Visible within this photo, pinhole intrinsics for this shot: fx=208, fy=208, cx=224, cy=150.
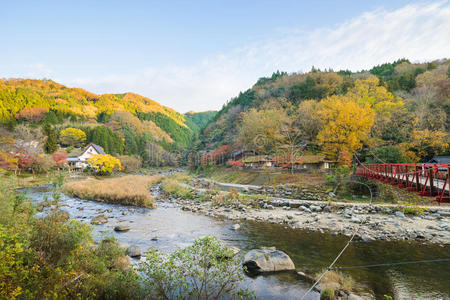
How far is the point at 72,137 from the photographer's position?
67.8 metres

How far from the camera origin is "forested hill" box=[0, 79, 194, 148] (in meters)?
77.2

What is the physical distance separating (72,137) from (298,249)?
79164 millimetres

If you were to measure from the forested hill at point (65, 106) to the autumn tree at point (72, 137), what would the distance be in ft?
54.2

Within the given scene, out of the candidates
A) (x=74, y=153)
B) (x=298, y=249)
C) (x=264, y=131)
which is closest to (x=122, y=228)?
(x=298, y=249)

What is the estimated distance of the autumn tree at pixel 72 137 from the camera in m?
66.9

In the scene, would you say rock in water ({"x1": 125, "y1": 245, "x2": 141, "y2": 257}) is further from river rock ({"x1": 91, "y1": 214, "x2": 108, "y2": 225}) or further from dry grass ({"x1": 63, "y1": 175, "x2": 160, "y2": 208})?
dry grass ({"x1": 63, "y1": 175, "x2": 160, "y2": 208})

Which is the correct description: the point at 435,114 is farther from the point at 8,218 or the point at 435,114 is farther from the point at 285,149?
the point at 8,218

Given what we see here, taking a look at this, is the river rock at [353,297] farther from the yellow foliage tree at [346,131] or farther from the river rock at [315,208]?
the yellow foliage tree at [346,131]

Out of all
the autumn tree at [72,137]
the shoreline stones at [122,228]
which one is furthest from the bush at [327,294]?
the autumn tree at [72,137]

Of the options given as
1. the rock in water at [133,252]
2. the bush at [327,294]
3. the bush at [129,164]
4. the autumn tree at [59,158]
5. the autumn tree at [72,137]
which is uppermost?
the autumn tree at [72,137]

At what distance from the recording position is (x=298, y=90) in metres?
55.8

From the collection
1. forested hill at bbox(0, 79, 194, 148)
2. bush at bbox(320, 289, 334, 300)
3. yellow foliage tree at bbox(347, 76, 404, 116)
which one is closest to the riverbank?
bush at bbox(320, 289, 334, 300)

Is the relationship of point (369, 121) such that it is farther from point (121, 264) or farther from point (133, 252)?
point (121, 264)

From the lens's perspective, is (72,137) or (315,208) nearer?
(315,208)
